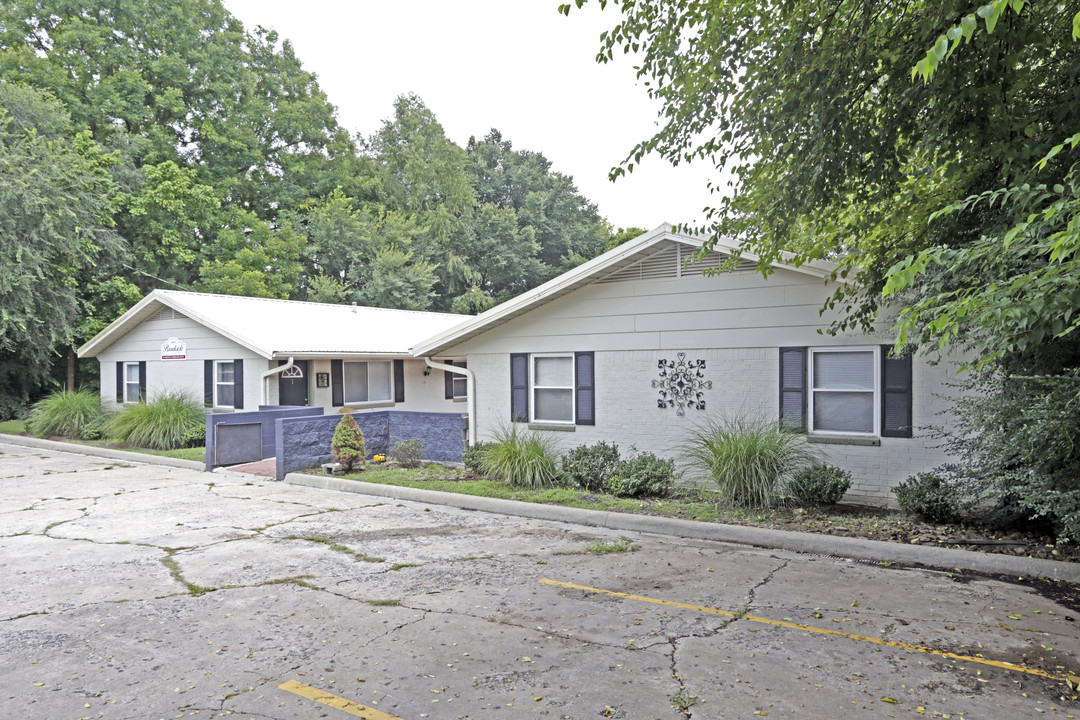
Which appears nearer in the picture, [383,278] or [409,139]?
[383,278]

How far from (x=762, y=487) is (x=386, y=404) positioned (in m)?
14.1

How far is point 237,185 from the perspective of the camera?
37.8 m

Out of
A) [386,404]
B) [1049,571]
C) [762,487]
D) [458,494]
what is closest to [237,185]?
[386,404]

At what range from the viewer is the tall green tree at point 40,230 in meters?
21.7

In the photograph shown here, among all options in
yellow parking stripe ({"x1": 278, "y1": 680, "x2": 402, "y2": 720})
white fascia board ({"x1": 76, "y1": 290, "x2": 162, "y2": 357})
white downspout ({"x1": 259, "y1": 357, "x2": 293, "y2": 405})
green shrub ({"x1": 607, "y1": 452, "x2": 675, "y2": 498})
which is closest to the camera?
yellow parking stripe ({"x1": 278, "y1": 680, "x2": 402, "y2": 720})

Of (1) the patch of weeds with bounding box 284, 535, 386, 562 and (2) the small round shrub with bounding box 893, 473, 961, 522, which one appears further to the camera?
(2) the small round shrub with bounding box 893, 473, 961, 522

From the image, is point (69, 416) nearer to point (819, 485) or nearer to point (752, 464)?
point (752, 464)

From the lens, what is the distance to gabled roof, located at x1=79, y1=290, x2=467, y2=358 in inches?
721

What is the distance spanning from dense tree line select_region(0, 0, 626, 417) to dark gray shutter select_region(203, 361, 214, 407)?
688cm

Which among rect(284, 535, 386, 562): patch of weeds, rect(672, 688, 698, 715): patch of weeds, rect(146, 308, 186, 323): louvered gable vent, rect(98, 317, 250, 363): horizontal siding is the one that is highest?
rect(146, 308, 186, 323): louvered gable vent

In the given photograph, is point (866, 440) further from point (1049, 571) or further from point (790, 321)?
point (1049, 571)

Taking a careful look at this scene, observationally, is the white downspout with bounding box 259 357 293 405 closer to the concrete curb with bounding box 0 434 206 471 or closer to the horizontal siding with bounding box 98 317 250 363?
the horizontal siding with bounding box 98 317 250 363

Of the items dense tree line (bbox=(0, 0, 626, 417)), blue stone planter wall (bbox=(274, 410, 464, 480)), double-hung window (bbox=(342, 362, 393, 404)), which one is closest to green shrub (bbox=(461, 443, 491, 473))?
blue stone planter wall (bbox=(274, 410, 464, 480))

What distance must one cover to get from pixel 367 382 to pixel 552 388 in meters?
9.18
